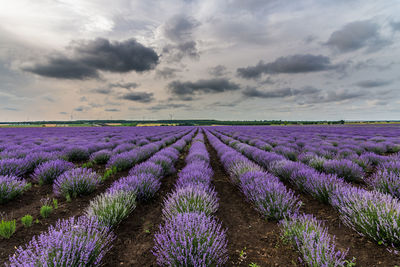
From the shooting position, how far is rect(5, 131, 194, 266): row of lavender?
157 centimetres

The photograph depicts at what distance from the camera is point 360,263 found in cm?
194

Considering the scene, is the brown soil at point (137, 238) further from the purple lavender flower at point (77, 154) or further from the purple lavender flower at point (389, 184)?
the purple lavender flower at point (77, 154)

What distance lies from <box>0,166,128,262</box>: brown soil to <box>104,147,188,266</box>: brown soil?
107 cm

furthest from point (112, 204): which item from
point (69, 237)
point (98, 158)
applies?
point (98, 158)

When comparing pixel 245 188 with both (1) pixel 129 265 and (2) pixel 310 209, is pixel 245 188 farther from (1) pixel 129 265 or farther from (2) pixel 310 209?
(1) pixel 129 265

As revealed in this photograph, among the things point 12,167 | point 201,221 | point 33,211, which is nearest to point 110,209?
point 201,221

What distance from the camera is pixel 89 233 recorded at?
6.63 ft

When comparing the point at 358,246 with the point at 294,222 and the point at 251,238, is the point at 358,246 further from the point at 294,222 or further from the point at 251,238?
the point at 251,238

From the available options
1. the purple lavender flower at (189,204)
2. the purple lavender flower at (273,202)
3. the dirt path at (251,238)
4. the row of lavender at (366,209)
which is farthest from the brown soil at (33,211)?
the row of lavender at (366,209)

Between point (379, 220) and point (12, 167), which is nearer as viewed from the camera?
point (379, 220)

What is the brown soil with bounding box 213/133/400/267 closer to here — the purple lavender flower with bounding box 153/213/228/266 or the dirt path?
the dirt path

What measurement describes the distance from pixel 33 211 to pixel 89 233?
2278 mm

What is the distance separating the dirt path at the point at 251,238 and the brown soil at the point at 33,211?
2.78 m

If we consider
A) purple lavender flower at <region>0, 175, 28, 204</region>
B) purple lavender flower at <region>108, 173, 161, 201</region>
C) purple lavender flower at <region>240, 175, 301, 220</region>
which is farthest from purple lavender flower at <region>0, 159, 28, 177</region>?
purple lavender flower at <region>240, 175, 301, 220</region>
